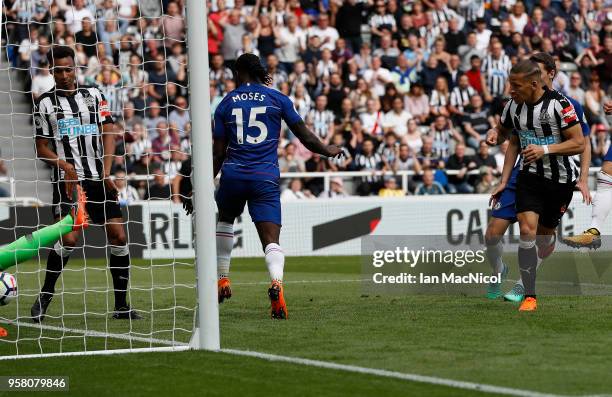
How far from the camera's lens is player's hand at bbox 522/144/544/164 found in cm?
974

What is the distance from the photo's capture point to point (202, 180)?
789cm

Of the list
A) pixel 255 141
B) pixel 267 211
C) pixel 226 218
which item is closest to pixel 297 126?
pixel 255 141

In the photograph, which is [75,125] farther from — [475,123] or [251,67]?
[475,123]

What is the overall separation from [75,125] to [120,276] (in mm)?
1350

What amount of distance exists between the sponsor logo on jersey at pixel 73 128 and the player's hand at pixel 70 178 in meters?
0.32

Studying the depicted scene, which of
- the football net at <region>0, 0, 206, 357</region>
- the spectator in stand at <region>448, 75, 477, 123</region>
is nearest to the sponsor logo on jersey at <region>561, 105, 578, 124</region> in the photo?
the football net at <region>0, 0, 206, 357</region>

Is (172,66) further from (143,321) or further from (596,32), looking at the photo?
(143,321)

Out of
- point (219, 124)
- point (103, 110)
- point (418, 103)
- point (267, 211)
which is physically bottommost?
point (267, 211)

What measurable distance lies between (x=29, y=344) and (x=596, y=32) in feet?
64.2

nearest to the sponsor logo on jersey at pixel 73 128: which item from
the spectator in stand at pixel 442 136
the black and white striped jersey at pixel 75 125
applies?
the black and white striped jersey at pixel 75 125

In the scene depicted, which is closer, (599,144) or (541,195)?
(541,195)

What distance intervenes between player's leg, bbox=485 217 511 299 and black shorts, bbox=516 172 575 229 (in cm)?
80

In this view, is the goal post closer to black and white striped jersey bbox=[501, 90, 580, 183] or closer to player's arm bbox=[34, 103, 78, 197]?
player's arm bbox=[34, 103, 78, 197]

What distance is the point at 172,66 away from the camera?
22312 mm
